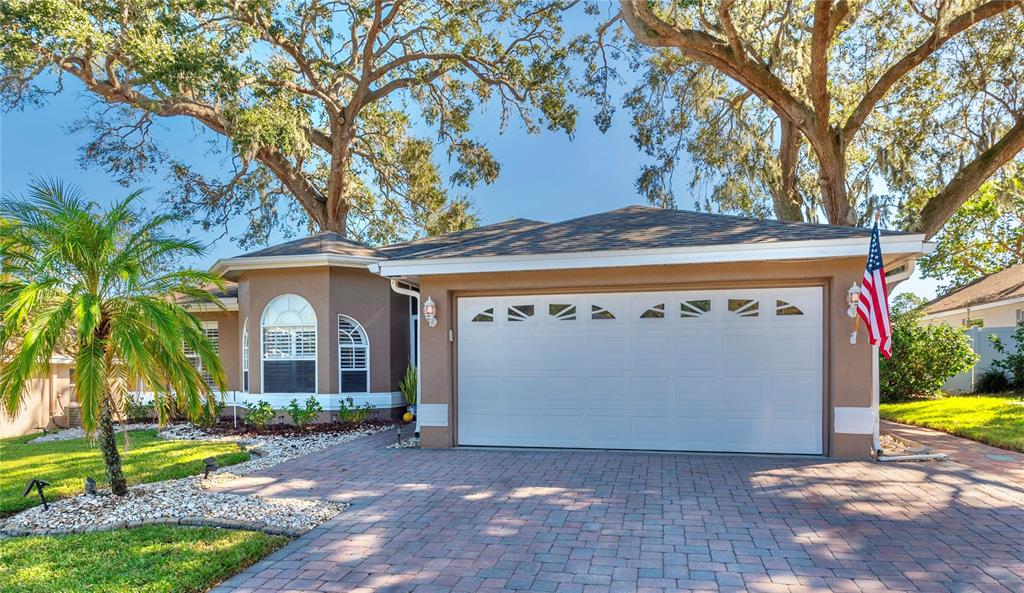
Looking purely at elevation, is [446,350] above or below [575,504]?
above

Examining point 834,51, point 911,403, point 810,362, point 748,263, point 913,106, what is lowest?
point 911,403

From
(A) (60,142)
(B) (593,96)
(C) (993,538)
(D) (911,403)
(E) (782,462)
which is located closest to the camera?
(C) (993,538)

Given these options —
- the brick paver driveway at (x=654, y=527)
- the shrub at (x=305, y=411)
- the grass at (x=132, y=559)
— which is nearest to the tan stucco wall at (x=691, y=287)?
the brick paver driveway at (x=654, y=527)

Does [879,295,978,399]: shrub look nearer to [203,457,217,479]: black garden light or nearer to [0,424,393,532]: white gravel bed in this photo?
[0,424,393,532]: white gravel bed

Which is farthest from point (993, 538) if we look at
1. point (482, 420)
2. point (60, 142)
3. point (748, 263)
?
point (60, 142)

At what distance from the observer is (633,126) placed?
15.5 metres

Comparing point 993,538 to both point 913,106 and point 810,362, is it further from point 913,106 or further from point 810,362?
point 913,106

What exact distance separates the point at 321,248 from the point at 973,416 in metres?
12.5

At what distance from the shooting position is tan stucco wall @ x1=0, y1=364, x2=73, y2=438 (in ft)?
37.7

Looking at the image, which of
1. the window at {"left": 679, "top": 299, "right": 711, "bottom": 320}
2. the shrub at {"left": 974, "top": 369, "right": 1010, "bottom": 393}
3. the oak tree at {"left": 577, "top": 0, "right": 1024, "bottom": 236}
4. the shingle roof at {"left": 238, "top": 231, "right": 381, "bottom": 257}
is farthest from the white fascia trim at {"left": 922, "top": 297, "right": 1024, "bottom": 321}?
the shingle roof at {"left": 238, "top": 231, "right": 381, "bottom": 257}

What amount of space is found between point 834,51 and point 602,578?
52.6ft

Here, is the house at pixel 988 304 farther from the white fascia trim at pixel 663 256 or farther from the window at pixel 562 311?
the window at pixel 562 311

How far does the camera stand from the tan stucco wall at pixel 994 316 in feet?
55.6

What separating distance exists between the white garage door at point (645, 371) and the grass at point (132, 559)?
4.20m
